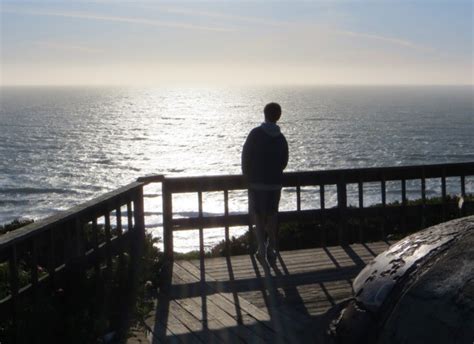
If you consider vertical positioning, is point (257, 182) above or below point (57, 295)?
above

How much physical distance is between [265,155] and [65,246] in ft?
9.51

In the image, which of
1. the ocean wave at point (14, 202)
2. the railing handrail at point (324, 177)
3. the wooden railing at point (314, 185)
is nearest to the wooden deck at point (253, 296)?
the wooden railing at point (314, 185)

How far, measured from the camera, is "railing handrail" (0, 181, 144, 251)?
5488 millimetres

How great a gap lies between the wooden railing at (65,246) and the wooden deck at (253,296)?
712 mm

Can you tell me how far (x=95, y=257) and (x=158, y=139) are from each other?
107330 mm

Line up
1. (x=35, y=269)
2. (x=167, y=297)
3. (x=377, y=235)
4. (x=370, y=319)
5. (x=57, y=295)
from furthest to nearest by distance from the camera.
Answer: (x=377, y=235)
(x=167, y=297)
(x=57, y=295)
(x=35, y=269)
(x=370, y=319)

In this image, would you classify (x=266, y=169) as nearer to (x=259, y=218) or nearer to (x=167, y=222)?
(x=259, y=218)

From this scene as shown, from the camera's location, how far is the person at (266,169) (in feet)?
28.6

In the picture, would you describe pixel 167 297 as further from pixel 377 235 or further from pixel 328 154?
pixel 328 154

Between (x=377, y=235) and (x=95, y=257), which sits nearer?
(x=95, y=257)

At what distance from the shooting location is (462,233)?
4215mm

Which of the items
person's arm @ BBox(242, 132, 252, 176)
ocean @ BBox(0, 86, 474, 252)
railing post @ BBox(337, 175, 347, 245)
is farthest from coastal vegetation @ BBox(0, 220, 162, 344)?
ocean @ BBox(0, 86, 474, 252)

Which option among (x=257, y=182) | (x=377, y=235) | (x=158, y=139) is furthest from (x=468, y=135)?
(x=257, y=182)

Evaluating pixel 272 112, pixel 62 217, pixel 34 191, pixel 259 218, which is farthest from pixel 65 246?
pixel 34 191
